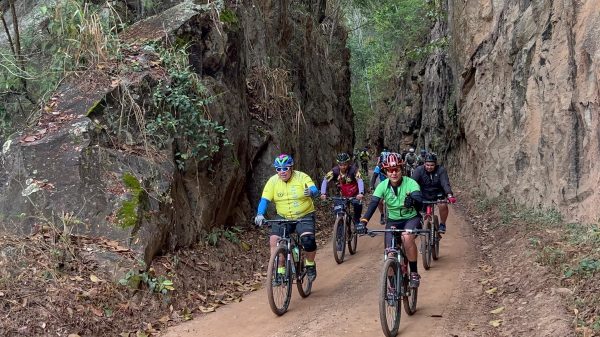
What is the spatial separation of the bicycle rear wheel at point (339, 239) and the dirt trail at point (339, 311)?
25 cm

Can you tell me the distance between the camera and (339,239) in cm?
1116

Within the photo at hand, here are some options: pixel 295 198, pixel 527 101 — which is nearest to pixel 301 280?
pixel 295 198

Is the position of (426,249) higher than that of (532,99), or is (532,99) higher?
(532,99)

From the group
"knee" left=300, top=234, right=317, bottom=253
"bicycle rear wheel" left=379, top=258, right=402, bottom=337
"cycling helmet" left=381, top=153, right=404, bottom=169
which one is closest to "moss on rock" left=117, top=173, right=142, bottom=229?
"knee" left=300, top=234, right=317, bottom=253

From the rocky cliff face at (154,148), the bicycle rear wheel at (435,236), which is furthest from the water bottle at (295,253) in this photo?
the bicycle rear wheel at (435,236)

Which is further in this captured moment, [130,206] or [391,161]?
[130,206]

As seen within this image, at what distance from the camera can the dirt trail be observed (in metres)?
7.18

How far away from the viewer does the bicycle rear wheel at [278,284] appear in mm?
7527

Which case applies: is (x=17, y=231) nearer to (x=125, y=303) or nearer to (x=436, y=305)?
(x=125, y=303)

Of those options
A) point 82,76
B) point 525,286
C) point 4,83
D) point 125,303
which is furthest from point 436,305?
point 4,83

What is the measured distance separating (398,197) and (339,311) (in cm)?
184

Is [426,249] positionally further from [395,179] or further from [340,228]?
[395,179]

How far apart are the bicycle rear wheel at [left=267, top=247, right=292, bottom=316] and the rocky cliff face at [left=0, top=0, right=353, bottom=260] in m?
2.07

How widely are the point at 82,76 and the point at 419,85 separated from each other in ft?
92.6
